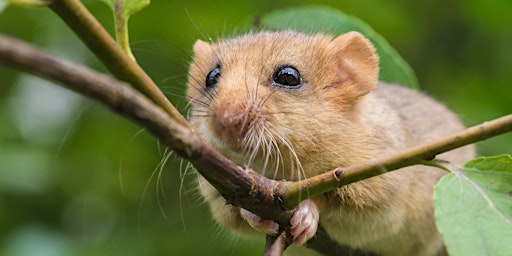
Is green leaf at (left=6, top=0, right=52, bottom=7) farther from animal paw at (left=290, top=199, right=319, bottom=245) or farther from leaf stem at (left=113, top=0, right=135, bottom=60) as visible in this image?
animal paw at (left=290, top=199, right=319, bottom=245)

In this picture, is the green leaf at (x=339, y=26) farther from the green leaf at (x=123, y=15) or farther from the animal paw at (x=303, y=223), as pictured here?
the green leaf at (x=123, y=15)

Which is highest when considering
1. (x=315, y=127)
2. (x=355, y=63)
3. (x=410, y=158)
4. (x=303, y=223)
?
(x=410, y=158)

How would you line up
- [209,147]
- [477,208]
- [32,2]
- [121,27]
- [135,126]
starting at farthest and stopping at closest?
[135,126], [477,208], [121,27], [209,147], [32,2]

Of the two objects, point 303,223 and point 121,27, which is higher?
point 121,27

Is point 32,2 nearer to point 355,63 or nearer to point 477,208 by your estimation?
point 477,208

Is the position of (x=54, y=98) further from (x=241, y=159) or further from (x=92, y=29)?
(x=92, y=29)

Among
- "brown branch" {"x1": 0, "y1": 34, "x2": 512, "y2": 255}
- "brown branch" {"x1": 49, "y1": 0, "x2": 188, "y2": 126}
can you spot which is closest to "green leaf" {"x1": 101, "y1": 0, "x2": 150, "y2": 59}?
"brown branch" {"x1": 49, "y1": 0, "x2": 188, "y2": 126}

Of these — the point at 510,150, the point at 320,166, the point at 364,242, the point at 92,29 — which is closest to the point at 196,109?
the point at 320,166

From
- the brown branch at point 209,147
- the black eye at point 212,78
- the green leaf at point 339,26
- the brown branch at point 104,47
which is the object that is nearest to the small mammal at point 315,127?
the black eye at point 212,78

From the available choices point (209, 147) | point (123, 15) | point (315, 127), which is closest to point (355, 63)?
point (315, 127)
